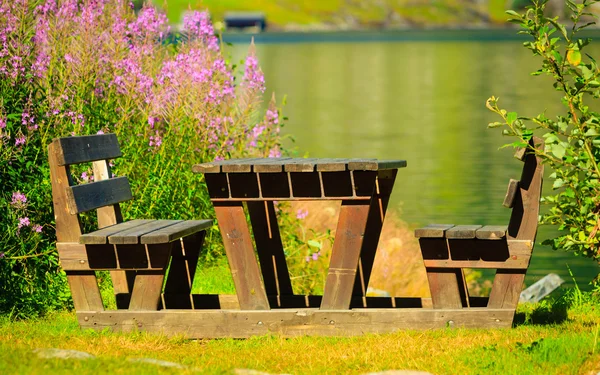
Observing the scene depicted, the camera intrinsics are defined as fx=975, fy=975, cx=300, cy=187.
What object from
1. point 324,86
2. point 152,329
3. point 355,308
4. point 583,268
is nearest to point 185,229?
point 152,329

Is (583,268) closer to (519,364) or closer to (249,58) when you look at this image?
(249,58)

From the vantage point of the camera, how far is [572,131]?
304 inches

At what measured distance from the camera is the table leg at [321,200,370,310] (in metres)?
7.03

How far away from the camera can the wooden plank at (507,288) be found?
7.11 m

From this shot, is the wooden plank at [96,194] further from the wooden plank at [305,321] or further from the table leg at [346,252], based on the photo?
the table leg at [346,252]

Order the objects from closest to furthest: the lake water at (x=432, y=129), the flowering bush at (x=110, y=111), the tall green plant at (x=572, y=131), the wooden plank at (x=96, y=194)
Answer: the wooden plank at (x=96, y=194)
the tall green plant at (x=572, y=131)
the flowering bush at (x=110, y=111)
the lake water at (x=432, y=129)

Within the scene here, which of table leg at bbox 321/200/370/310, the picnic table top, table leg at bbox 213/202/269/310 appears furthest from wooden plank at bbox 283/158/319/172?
table leg at bbox 213/202/269/310

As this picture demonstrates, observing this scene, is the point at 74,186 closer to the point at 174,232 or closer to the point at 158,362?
the point at 174,232

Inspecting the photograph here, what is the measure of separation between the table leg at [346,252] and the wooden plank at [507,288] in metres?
1.05

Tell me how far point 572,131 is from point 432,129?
28866 millimetres

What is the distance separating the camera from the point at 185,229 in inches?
274

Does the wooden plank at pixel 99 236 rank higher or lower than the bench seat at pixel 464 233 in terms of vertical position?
higher

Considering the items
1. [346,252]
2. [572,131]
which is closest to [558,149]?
[572,131]

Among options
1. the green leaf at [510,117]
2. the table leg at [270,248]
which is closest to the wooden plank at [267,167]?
the table leg at [270,248]
